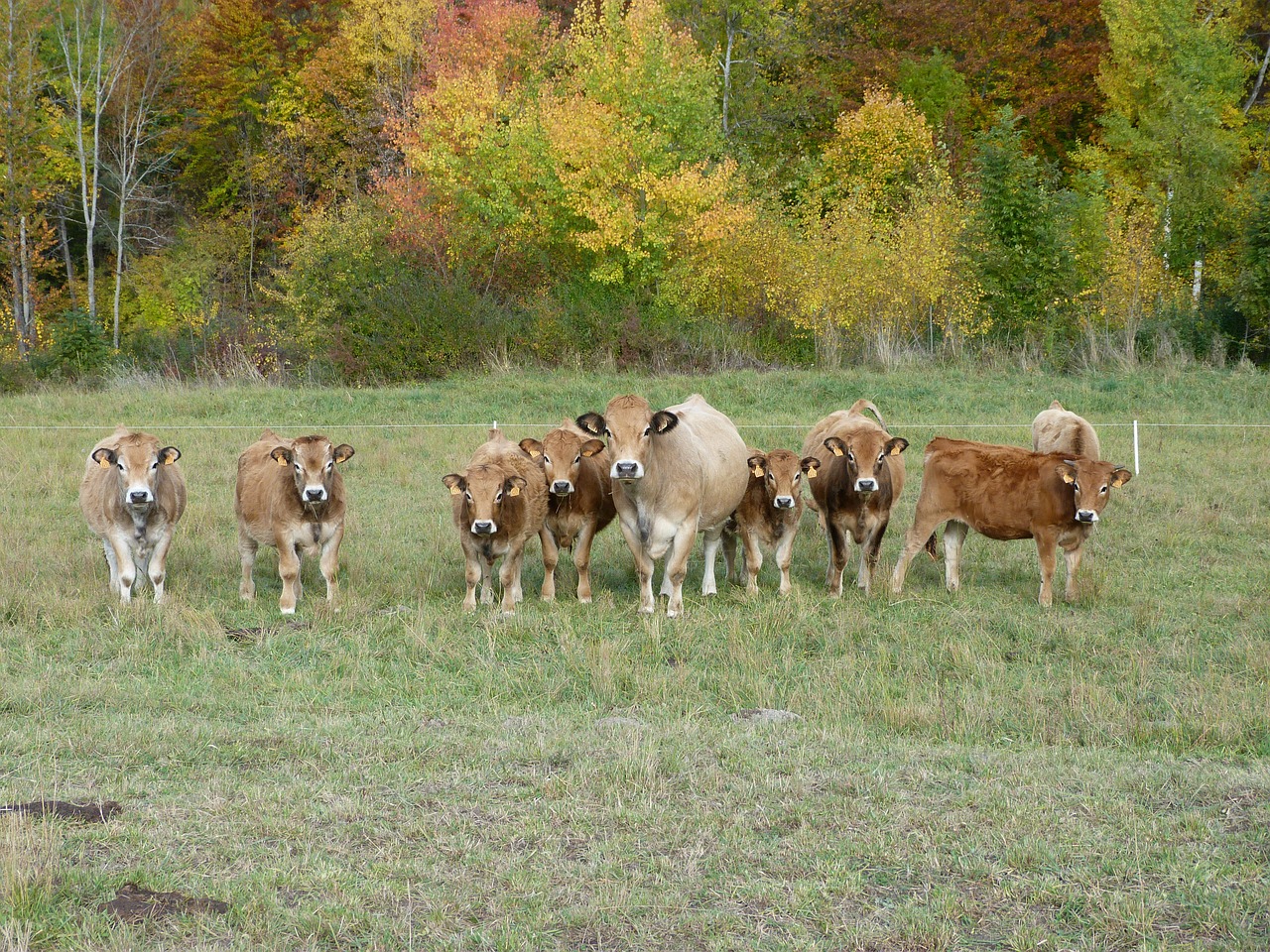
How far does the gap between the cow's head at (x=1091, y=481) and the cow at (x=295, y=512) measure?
6.58m

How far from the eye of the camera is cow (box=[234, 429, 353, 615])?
37.7 feet

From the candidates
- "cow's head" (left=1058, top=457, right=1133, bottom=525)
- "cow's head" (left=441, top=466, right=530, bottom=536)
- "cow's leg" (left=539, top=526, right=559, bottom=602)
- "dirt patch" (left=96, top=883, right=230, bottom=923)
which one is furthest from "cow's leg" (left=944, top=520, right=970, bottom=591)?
"dirt patch" (left=96, top=883, right=230, bottom=923)

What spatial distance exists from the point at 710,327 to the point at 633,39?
820cm

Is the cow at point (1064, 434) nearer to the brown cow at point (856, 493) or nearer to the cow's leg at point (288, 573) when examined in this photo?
the brown cow at point (856, 493)

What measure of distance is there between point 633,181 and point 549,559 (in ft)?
70.3

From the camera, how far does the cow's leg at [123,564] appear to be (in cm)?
1160

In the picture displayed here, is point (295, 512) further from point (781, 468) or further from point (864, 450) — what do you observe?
point (864, 450)

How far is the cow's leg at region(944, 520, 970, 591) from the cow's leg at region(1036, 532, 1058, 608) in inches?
33.8

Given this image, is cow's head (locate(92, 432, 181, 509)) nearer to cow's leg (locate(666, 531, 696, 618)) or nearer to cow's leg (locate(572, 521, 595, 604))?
cow's leg (locate(572, 521, 595, 604))

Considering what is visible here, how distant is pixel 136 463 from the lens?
1152 centimetres

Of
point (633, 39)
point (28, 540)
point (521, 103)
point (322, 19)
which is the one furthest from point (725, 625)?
point (322, 19)

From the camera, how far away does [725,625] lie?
1066 centimetres

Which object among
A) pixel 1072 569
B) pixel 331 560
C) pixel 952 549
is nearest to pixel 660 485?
pixel 331 560

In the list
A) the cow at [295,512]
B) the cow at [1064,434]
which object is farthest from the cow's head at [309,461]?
the cow at [1064,434]
